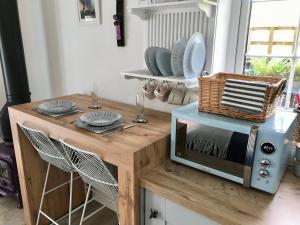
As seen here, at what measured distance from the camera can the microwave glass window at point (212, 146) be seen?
1044 millimetres

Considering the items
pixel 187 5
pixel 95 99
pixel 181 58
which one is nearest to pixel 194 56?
pixel 181 58

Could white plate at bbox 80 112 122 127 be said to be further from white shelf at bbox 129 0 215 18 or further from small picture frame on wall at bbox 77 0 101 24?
small picture frame on wall at bbox 77 0 101 24

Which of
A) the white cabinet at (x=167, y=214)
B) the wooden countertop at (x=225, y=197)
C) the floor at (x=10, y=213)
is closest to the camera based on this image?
the wooden countertop at (x=225, y=197)

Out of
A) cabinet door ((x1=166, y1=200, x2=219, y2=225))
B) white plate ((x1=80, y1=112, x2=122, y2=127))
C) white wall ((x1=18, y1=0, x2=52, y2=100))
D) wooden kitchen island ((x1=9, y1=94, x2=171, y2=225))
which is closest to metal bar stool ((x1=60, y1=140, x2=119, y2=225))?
wooden kitchen island ((x1=9, y1=94, x2=171, y2=225))

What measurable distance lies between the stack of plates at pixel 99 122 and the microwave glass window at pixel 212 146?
15.0 inches

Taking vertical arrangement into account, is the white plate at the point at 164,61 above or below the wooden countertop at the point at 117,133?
above

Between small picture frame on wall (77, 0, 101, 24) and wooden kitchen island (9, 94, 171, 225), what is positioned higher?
small picture frame on wall (77, 0, 101, 24)

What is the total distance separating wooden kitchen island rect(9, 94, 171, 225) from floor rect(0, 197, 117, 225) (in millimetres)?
164

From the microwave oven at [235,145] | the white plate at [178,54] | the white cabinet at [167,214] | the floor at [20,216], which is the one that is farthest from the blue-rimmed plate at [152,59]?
the floor at [20,216]

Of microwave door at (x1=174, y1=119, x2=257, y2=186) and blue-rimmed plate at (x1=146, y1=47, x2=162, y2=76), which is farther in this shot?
blue-rimmed plate at (x1=146, y1=47, x2=162, y2=76)

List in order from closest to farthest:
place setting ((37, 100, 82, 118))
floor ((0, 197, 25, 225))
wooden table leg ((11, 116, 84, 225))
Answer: place setting ((37, 100, 82, 118)), wooden table leg ((11, 116, 84, 225)), floor ((0, 197, 25, 225))

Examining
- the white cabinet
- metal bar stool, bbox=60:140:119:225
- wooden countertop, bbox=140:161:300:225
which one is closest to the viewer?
wooden countertop, bbox=140:161:300:225

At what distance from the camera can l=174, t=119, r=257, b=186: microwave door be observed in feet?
3.32

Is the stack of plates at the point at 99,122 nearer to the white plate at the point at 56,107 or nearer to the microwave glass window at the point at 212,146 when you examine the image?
the white plate at the point at 56,107
